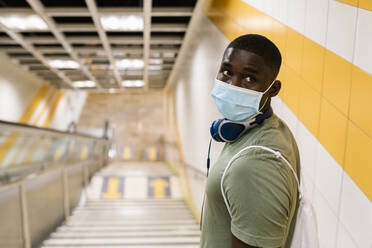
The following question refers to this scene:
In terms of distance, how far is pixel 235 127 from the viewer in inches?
41.6

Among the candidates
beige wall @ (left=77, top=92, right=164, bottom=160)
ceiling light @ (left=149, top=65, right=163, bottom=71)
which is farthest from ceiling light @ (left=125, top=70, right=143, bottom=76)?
beige wall @ (left=77, top=92, right=164, bottom=160)

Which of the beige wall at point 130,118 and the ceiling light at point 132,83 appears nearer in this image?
the ceiling light at point 132,83

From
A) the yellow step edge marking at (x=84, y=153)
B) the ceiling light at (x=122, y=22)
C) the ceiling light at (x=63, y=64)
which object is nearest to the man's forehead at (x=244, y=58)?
the ceiling light at (x=122, y=22)

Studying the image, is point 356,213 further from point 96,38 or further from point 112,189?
point 112,189

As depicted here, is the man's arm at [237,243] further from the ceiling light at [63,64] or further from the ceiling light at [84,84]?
the ceiling light at [84,84]

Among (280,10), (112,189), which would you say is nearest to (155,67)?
(112,189)

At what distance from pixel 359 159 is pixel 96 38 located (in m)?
6.09

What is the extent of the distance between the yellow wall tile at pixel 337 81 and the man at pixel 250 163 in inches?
18.2

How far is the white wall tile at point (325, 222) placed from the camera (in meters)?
1.44

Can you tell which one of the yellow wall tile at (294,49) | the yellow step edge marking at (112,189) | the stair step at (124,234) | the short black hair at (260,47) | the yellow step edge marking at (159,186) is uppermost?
the yellow wall tile at (294,49)

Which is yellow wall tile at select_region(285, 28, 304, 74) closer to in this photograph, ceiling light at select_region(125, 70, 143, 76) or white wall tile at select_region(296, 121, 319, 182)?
white wall tile at select_region(296, 121, 319, 182)

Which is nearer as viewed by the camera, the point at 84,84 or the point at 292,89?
the point at 292,89

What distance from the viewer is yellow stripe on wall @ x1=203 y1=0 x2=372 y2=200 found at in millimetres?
1199

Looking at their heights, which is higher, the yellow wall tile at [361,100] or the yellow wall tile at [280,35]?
the yellow wall tile at [280,35]
